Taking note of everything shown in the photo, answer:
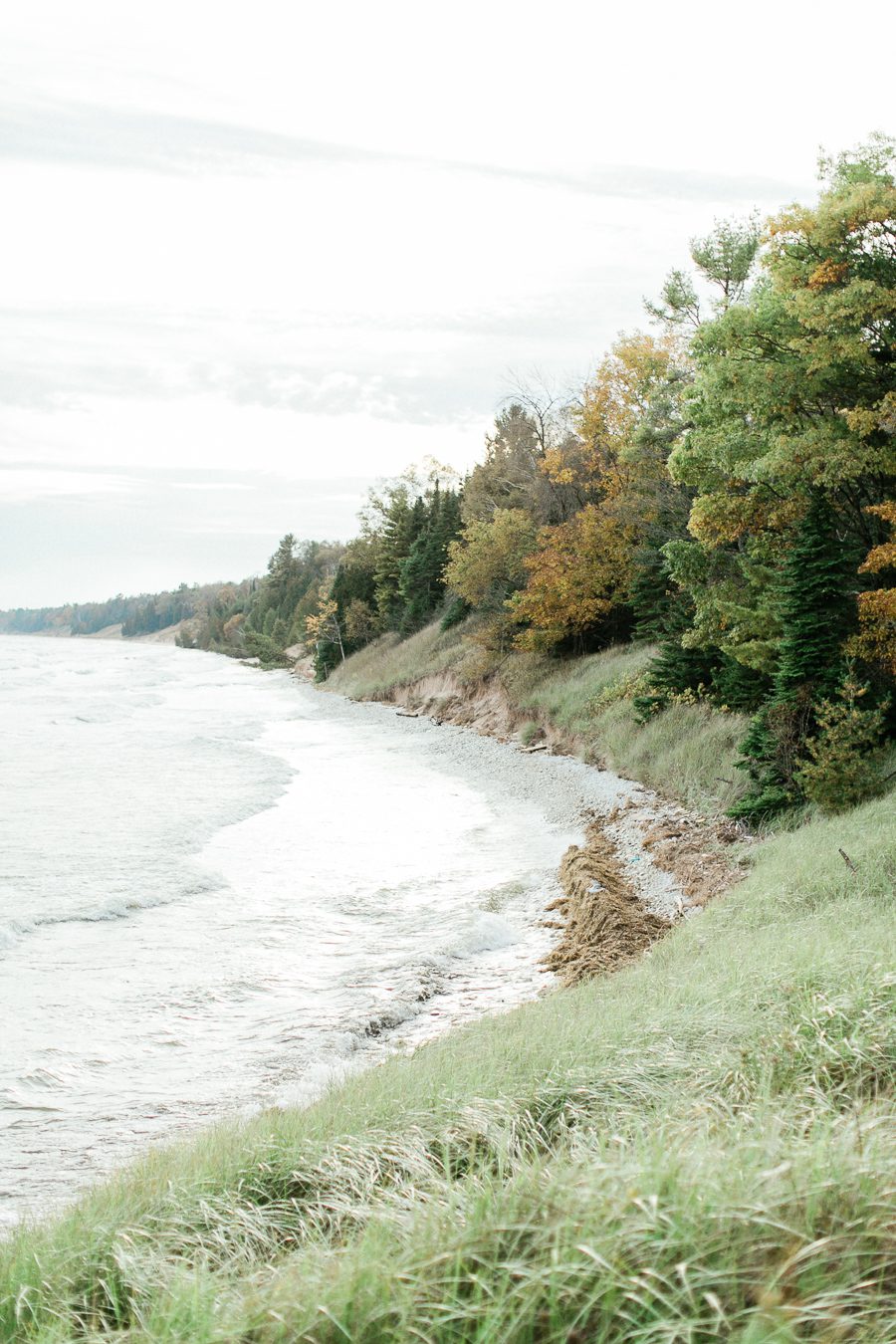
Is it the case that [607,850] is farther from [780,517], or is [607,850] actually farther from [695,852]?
[780,517]

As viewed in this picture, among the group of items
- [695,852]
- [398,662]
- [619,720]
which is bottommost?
[695,852]

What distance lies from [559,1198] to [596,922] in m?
8.71

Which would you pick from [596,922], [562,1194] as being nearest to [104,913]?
[596,922]

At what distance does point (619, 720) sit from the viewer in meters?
24.9

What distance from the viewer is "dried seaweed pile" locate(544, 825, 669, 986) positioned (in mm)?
10148

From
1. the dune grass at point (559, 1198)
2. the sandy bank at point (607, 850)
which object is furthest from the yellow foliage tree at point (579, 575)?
the dune grass at point (559, 1198)

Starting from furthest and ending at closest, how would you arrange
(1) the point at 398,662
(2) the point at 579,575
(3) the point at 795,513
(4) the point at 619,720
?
1. (1) the point at 398,662
2. (2) the point at 579,575
3. (4) the point at 619,720
4. (3) the point at 795,513

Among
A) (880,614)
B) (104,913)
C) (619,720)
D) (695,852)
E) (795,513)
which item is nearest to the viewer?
(104,913)

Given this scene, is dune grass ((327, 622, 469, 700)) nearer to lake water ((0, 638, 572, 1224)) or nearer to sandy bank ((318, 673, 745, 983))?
sandy bank ((318, 673, 745, 983))

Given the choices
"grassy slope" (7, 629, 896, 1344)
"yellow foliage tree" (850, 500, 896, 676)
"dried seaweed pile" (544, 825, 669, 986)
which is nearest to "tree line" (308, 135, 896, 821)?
"yellow foliage tree" (850, 500, 896, 676)

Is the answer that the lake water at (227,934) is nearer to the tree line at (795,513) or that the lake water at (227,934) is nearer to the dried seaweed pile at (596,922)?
the dried seaweed pile at (596,922)

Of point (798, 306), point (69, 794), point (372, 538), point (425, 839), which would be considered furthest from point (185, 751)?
point (372, 538)

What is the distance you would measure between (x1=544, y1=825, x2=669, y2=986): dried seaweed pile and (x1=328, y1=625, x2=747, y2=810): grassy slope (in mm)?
4465

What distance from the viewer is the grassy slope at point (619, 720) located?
18875 millimetres
